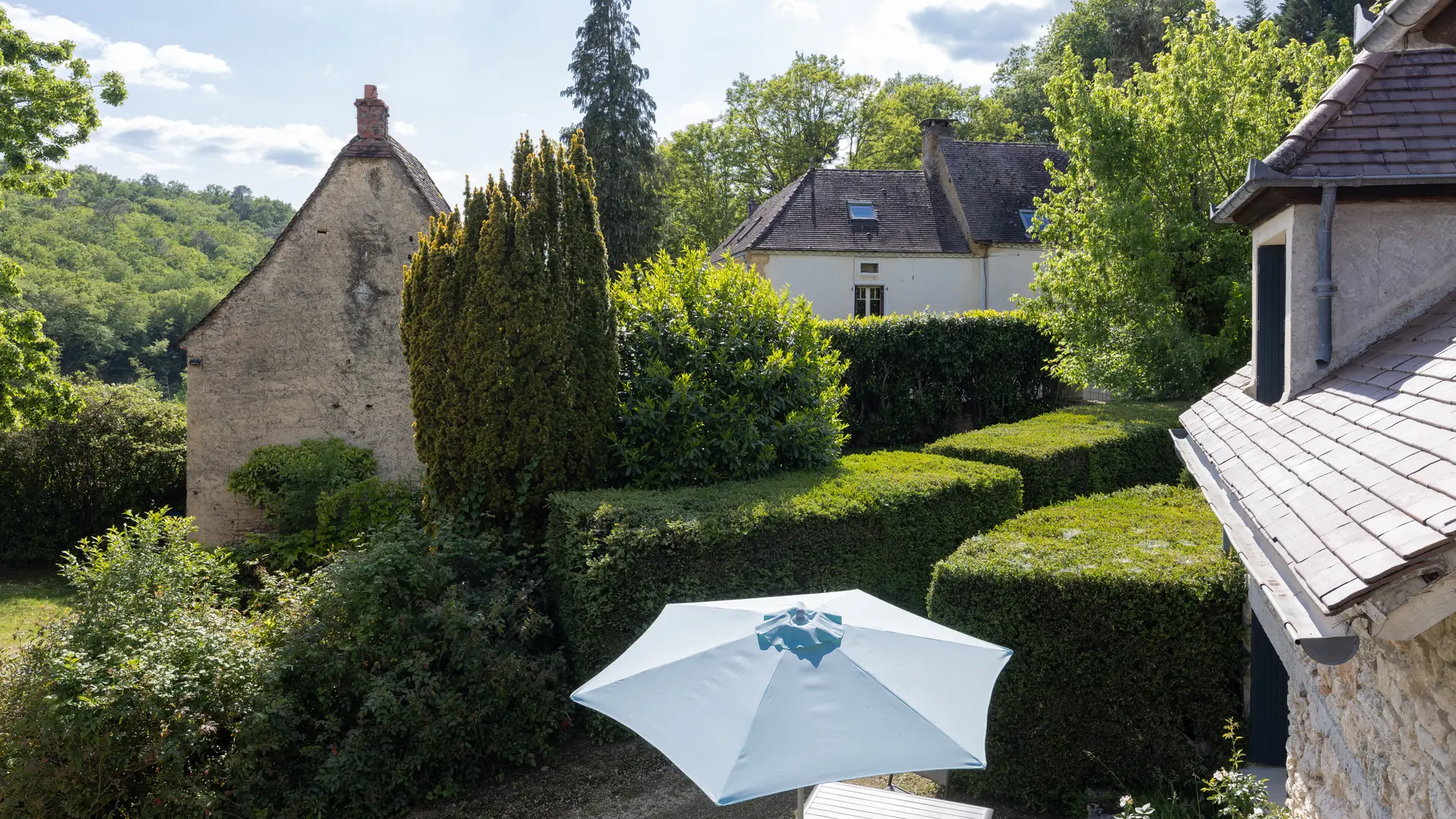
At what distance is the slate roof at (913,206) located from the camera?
89.8 feet

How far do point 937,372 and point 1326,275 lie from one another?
13.8 metres

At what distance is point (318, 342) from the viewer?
14750mm

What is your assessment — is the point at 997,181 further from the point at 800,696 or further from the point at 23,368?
the point at 800,696

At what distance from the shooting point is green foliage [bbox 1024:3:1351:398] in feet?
45.9

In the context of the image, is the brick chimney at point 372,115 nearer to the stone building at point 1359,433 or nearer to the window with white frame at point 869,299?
the stone building at point 1359,433

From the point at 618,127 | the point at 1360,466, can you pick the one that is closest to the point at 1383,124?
the point at 1360,466

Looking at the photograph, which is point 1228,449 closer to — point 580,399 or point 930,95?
point 580,399

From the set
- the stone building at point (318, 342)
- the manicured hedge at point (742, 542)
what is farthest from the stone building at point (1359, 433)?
the stone building at point (318, 342)

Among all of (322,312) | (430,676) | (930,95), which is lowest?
(430,676)

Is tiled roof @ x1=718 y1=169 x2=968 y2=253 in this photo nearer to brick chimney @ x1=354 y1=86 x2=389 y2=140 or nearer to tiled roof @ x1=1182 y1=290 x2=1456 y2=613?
brick chimney @ x1=354 y1=86 x2=389 y2=140

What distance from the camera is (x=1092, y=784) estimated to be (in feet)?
19.0

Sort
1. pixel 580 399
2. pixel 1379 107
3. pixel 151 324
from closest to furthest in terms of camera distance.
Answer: pixel 1379 107 < pixel 580 399 < pixel 151 324

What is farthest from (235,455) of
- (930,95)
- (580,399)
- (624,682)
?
(930,95)

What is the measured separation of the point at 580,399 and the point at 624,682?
482 cm
